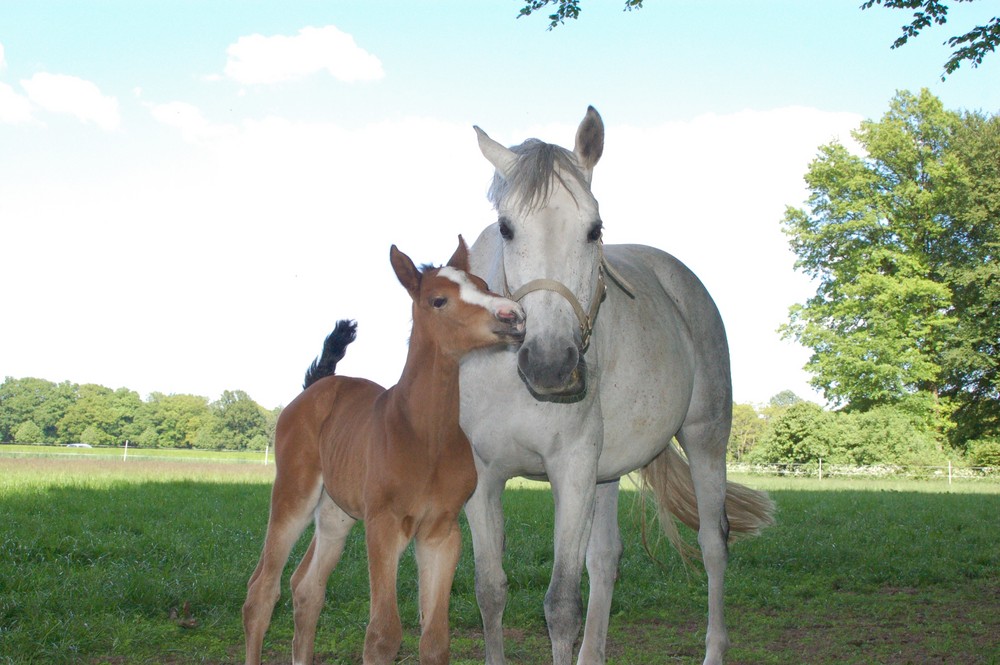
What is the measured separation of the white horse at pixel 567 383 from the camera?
10.6 ft

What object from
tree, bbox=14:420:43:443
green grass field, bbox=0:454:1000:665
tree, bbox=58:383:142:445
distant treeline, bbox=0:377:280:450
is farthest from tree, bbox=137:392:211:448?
green grass field, bbox=0:454:1000:665

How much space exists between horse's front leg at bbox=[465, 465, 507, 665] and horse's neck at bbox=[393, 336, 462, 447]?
0.39 meters

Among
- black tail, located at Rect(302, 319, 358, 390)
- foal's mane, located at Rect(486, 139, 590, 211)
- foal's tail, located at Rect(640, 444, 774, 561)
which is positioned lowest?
foal's tail, located at Rect(640, 444, 774, 561)

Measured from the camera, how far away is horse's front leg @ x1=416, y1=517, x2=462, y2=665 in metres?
3.25

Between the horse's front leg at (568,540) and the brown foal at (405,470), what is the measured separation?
15.0 inches

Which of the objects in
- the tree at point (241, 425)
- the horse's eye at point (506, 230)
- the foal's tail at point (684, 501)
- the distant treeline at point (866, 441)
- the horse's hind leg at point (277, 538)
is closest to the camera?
the horse's eye at point (506, 230)

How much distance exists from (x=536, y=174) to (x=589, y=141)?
1.49 feet

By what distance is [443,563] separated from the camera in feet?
10.9

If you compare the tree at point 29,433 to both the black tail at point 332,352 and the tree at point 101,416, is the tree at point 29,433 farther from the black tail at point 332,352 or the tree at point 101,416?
the black tail at point 332,352

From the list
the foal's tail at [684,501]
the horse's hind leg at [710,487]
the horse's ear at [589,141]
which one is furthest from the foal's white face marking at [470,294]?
the foal's tail at [684,501]

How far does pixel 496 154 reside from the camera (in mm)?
3656

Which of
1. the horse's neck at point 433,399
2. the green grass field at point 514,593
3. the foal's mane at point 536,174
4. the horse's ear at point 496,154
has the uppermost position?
the horse's ear at point 496,154

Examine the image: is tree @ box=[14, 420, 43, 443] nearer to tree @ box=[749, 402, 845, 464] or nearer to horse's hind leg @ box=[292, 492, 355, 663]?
tree @ box=[749, 402, 845, 464]

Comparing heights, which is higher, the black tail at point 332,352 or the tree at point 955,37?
the tree at point 955,37
